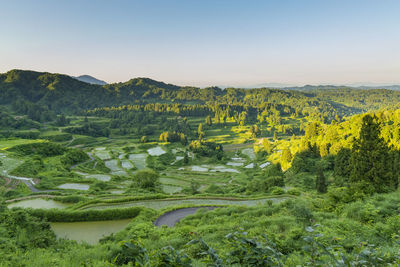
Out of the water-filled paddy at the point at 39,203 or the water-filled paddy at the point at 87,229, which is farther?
the water-filled paddy at the point at 39,203

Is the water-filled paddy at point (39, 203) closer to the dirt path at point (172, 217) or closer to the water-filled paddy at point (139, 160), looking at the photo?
the dirt path at point (172, 217)

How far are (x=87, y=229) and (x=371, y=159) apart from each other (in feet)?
109

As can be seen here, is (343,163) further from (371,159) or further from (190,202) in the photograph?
(190,202)

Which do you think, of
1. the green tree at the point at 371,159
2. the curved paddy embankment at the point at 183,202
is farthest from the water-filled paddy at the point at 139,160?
the green tree at the point at 371,159

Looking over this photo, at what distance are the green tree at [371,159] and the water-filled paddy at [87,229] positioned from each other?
28336 millimetres

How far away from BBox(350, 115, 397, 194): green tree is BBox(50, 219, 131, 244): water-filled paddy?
28.3 meters

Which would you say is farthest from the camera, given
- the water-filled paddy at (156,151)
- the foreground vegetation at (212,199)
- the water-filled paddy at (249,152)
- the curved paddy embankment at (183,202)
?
the water-filled paddy at (249,152)

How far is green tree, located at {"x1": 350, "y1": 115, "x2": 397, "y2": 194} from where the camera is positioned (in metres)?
25.7

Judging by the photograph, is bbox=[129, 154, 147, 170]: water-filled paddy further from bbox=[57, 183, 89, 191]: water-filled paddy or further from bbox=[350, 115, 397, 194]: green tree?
bbox=[350, 115, 397, 194]: green tree

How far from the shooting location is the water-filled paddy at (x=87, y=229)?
60.5 ft

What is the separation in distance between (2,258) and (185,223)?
1265 cm

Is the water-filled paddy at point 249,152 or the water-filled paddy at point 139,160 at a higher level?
the water-filled paddy at point 139,160

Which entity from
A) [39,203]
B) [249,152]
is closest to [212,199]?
[39,203]

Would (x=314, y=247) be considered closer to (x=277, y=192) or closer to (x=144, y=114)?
(x=277, y=192)
